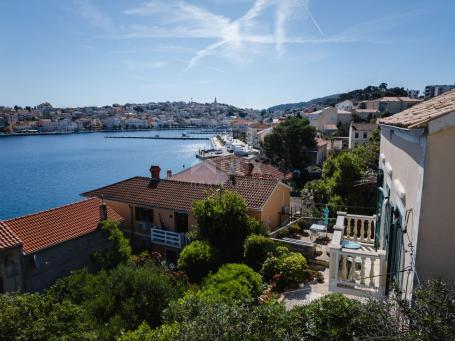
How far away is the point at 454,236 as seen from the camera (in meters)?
4.45

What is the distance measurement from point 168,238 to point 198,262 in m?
6.66

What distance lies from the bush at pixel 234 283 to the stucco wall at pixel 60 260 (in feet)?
31.4

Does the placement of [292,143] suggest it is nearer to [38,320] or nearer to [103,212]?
[103,212]

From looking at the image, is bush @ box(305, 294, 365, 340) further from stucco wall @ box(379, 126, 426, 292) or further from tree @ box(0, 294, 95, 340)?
tree @ box(0, 294, 95, 340)

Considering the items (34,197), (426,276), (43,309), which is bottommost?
(34,197)

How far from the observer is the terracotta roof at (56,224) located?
17.0 metres

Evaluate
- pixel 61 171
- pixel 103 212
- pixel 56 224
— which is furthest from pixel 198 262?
pixel 61 171

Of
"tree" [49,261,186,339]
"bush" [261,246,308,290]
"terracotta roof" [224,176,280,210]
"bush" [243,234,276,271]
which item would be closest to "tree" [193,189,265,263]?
"bush" [243,234,276,271]

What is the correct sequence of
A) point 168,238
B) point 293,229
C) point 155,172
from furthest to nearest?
point 155,172
point 168,238
point 293,229

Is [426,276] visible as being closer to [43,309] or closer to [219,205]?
[43,309]

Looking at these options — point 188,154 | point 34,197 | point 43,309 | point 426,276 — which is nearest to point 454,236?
point 426,276

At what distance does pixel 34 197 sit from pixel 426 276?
204 ft

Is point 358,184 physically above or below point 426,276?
below

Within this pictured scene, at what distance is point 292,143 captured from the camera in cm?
5697
